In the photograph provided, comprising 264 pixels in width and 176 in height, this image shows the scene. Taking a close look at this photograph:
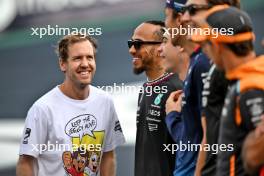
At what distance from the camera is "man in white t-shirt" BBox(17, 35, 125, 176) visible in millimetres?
5164

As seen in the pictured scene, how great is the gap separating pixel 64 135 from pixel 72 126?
0.08 m

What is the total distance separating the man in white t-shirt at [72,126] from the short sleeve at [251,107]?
209 centimetres

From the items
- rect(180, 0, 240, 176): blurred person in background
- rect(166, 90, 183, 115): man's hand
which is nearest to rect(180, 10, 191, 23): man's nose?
rect(180, 0, 240, 176): blurred person in background

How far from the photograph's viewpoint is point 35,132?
16.9 feet

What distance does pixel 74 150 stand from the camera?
17.0ft

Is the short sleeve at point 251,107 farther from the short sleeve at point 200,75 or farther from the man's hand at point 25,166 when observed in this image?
the man's hand at point 25,166

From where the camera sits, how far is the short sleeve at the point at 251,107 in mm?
3209

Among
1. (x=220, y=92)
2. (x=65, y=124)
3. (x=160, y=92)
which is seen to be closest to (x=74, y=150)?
(x=65, y=124)

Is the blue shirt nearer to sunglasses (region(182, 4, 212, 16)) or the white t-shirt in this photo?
sunglasses (region(182, 4, 212, 16))

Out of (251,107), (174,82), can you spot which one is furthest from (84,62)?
(251,107)

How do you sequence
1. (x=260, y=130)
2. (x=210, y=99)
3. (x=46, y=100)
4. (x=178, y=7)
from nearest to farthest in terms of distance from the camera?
(x=260, y=130), (x=210, y=99), (x=178, y=7), (x=46, y=100)

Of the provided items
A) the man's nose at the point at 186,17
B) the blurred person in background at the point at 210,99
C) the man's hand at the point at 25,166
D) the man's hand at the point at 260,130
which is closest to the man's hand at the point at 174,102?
the blurred person in background at the point at 210,99

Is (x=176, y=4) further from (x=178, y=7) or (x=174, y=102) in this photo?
(x=174, y=102)

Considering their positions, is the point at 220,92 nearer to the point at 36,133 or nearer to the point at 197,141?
the point at 197,141
